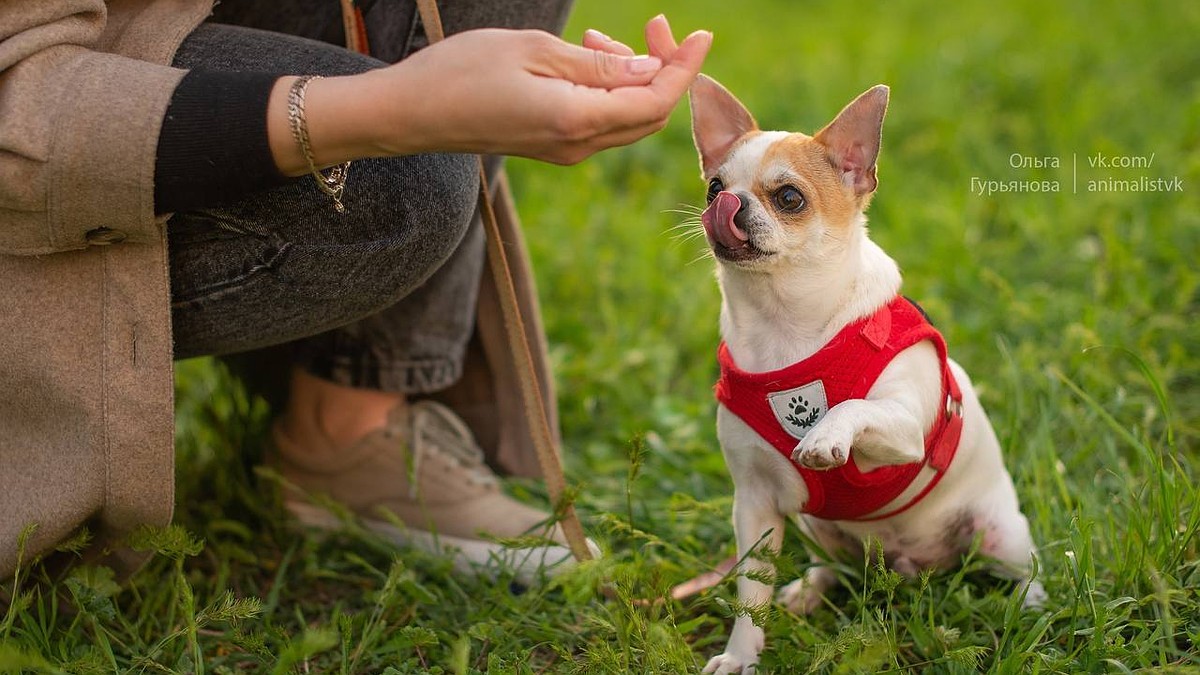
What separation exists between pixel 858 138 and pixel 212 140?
3.25 ft

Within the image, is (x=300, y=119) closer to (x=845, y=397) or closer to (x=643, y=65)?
(x=643, y=65)

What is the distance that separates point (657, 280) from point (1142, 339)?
1.34m

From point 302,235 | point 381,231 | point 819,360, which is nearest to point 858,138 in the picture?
point 819,360

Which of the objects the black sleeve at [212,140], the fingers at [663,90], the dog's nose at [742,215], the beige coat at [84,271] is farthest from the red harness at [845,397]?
the beige coat at [84,271]

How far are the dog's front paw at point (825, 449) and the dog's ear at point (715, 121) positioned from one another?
54cm

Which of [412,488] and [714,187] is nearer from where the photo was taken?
[714,187]

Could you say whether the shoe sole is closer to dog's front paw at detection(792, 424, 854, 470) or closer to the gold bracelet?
dog's front paw at detection(792, 424, 854, 470)

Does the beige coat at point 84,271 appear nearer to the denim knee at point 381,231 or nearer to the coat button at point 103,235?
the coat button at point 103,235

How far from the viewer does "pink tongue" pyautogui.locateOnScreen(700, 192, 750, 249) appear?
174 cm

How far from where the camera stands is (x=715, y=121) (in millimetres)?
1954

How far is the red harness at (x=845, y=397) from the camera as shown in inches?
68.0

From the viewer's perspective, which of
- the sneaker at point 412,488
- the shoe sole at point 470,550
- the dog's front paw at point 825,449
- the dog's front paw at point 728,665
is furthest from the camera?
the sneaker at point 412,488

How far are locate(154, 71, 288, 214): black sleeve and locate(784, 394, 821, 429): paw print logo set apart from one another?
32.4 inches

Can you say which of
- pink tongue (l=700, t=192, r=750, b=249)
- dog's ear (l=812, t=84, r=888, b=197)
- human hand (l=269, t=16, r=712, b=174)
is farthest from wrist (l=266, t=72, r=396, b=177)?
dog's ear (l=812, t=84, r=888, b=197)
